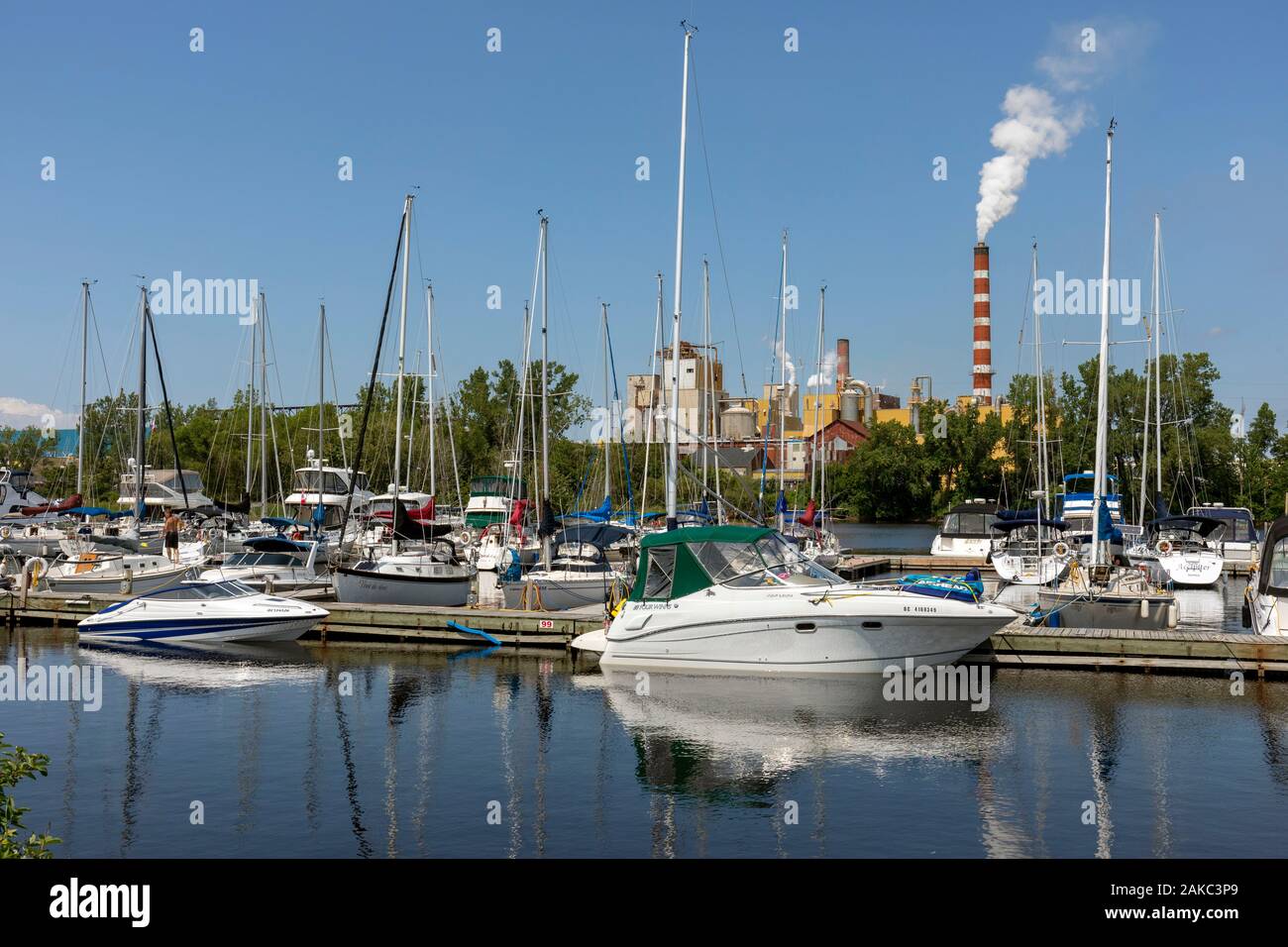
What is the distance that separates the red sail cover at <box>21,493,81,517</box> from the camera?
183ft

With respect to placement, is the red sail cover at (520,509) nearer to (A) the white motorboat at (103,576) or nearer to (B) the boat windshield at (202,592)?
(A) the white motorboat at (103,576)

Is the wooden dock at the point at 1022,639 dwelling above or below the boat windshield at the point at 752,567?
below

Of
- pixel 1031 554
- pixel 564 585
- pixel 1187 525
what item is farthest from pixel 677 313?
pixel 1187 525

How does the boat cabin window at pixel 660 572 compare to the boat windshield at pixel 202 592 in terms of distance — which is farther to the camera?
the boat windshield at pixel 202 592

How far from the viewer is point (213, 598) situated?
29.6 metres

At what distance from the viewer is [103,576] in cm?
3628

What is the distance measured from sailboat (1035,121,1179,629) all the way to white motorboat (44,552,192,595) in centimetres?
2600

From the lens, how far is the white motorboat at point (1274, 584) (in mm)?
24453

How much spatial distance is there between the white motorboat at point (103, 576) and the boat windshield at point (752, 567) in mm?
19818

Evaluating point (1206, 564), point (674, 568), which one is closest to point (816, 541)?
point (1206, 564)

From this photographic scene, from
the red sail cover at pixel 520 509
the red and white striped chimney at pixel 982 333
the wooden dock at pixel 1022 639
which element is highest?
the red and white striped chimney at pixel 982 333

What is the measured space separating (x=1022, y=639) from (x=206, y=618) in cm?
1984

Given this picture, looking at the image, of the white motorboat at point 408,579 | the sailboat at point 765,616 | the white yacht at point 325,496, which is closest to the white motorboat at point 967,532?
the white yacht at point 325,496
